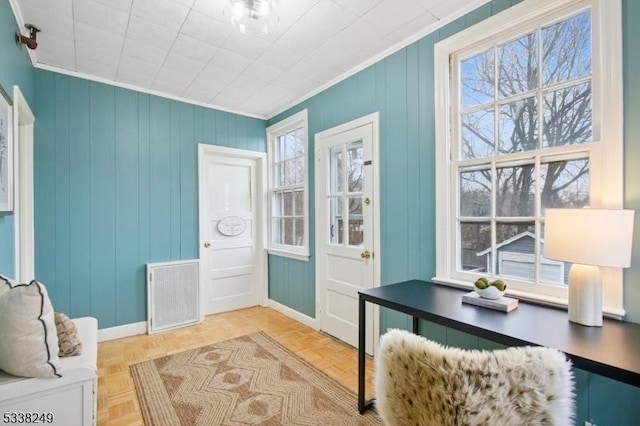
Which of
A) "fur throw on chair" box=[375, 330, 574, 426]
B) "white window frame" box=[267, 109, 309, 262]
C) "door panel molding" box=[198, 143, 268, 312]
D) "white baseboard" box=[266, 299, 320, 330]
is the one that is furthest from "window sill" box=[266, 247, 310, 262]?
"fur throw on chair" box=[375, 330, 574, 426]

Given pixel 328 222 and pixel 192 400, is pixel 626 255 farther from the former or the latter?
pixel 192 400

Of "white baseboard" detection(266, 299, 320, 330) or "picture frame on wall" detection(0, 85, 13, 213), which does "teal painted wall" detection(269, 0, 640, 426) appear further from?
"picture frame on wall" detection(0, 85, 13, 213)

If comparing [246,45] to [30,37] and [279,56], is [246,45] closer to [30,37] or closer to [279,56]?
[279,56]

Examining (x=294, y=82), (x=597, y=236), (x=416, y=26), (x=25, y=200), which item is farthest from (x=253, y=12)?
(x=25, y=200)

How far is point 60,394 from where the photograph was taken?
138 cm

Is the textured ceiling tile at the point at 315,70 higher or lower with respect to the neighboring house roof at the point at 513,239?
higher

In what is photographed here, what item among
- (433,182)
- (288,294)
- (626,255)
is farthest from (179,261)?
(626,255)

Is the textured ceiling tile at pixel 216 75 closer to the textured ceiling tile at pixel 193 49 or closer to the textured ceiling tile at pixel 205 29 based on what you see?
the textured ceiling tile at pixel 193 49

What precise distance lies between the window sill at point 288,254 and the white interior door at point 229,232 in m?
0.28

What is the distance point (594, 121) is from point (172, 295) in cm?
382

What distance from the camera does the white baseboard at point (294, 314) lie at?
3.33 metres

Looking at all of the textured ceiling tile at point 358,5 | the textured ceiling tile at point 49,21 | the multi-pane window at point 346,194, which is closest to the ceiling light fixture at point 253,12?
the textured ceiling tile at point 358,5

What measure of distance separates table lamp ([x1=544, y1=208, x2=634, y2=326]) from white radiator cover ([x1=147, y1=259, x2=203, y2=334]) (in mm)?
3356

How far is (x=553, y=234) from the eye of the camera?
1407mm
